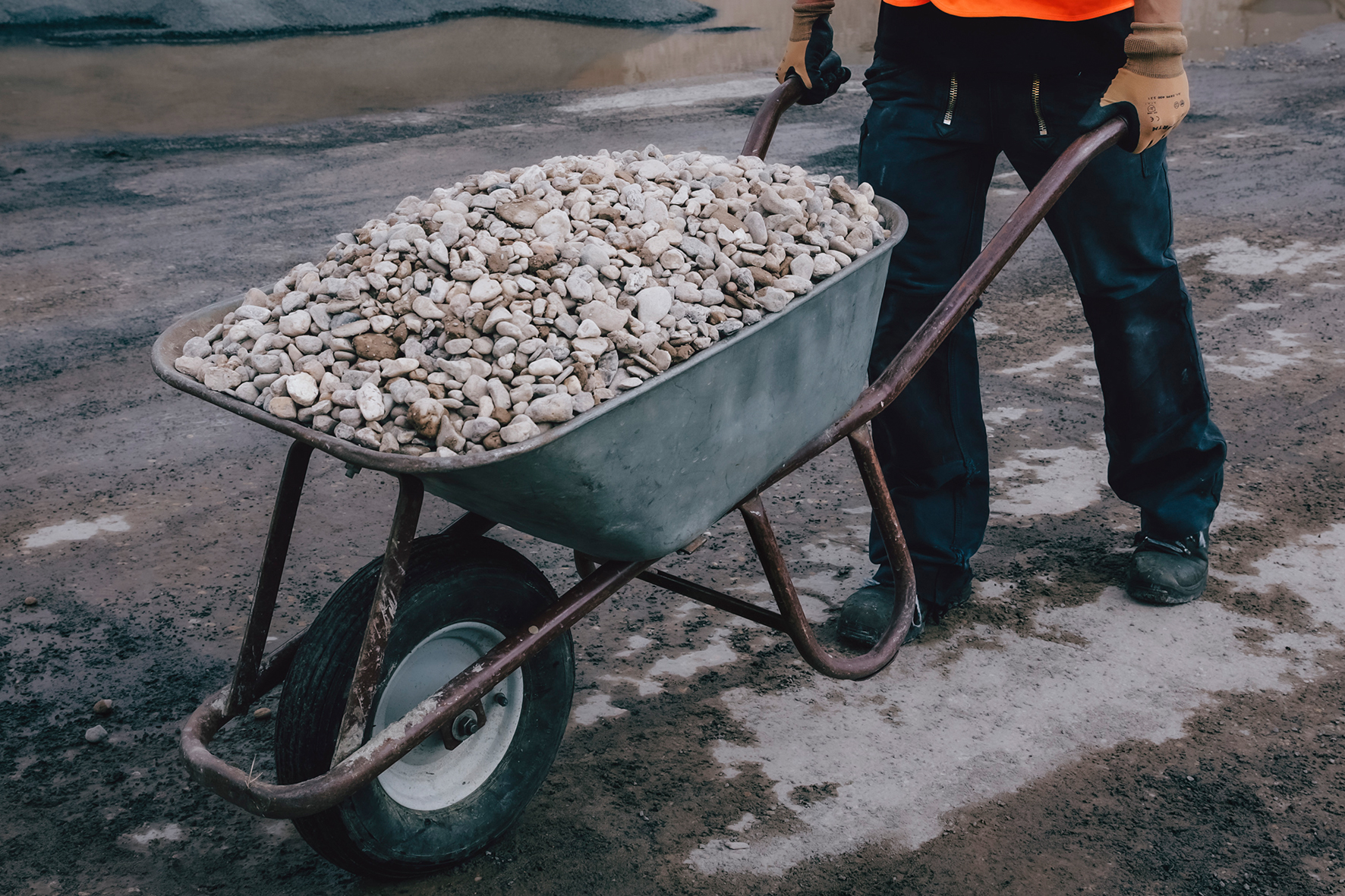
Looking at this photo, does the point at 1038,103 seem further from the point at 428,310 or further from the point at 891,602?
the point at 428,310

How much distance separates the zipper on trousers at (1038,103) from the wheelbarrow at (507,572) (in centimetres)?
27

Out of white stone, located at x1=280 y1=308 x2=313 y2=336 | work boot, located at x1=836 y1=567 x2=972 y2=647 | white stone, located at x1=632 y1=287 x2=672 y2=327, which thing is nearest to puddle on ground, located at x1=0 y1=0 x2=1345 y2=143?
work boot, located at x1=836 y1=567 x2=972 y2=647

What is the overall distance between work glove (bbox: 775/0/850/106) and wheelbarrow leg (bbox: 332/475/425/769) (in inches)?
51.6

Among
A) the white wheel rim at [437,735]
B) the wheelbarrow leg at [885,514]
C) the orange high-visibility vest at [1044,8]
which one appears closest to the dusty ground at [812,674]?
the white wheel rim at [437,735]

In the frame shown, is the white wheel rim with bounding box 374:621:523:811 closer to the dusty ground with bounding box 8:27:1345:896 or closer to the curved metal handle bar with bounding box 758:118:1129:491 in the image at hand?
the dusty ground with bounding box 8:27:1345:896

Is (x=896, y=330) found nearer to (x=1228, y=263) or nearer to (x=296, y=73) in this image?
(x=1228, y=263)

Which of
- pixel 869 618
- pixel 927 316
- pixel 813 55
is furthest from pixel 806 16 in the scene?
pixel 869 618

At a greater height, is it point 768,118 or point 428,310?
point 768,118

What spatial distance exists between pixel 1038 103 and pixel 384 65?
8.23m

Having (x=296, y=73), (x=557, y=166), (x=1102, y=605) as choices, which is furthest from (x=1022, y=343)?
(x=296, y=73)

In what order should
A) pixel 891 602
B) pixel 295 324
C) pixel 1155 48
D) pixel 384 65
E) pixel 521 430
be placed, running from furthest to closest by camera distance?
pixel 384 65, pixel 891 602, pixel 1155 48, pixel 295 324, pixel 521 430

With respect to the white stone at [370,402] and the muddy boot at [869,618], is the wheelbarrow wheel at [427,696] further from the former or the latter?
the muddy boot at [869,618]

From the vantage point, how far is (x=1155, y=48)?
1.88 metres

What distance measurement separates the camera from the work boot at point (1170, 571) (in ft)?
7.92
